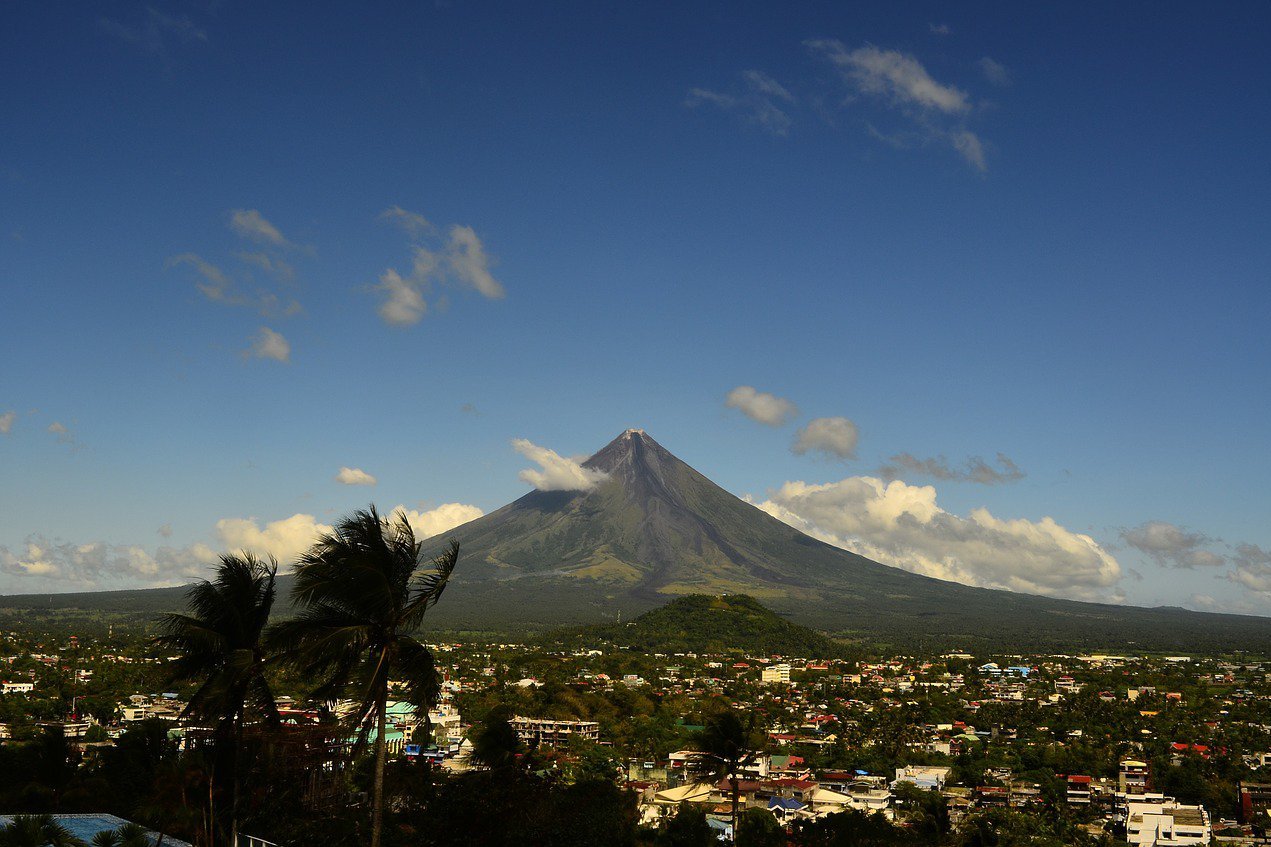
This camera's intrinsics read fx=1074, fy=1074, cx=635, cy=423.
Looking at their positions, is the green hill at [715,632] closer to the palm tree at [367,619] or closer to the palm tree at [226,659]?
the palm tree at [226,659]

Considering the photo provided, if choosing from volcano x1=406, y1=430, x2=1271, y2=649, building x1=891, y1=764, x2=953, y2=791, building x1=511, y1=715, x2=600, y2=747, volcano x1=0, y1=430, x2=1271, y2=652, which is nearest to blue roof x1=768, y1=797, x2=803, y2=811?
building x1=891, y1=764, x2=953, y2=791

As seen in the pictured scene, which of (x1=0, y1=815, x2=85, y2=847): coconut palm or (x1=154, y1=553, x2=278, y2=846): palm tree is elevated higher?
(x1=154, y1=553, x2=278, y2=846): palm tree

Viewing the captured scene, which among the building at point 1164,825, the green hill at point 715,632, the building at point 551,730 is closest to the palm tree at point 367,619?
the building at point 1164,825

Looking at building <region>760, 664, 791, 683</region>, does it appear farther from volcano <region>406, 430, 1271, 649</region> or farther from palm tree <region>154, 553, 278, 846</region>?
palm tree <region>154, 553, 278, 846</region>

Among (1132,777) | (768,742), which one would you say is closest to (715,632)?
(768,742)

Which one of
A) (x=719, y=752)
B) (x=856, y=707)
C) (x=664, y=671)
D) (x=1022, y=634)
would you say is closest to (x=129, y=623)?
(x=664, y=671)

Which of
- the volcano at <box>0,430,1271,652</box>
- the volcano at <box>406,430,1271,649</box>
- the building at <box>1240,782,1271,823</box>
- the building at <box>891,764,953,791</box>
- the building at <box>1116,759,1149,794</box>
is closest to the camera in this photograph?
the building at <box>1240,782,1271,823</box>
